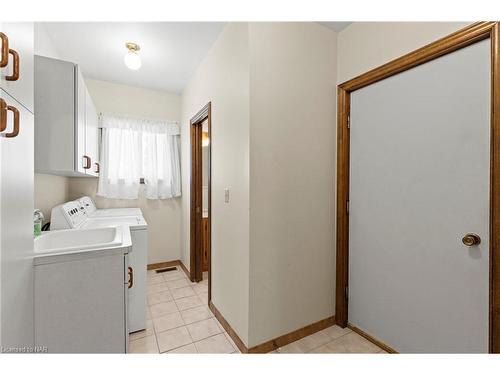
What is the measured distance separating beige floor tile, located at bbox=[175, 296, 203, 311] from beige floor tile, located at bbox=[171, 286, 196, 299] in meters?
0.07

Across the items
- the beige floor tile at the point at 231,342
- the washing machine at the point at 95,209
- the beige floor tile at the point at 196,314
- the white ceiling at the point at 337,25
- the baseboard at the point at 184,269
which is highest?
the white ceiling at the point at 337,25

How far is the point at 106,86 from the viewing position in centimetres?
297

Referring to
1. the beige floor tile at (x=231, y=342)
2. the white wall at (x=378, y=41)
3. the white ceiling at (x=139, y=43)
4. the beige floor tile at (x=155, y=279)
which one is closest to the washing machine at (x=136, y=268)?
the beige floor tile at (x=231, y=342)

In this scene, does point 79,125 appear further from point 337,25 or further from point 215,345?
point 337,25

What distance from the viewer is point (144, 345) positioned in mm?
1728

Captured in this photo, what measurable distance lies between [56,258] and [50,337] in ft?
1.31

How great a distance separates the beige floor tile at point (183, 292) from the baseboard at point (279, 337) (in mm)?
618

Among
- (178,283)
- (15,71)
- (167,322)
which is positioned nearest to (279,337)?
(167,322)

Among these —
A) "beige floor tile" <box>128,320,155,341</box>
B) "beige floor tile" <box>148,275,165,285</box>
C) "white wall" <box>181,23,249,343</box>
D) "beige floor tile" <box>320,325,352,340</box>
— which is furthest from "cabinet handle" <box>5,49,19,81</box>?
"beige floor tile" <box>148,275,165,285</box>

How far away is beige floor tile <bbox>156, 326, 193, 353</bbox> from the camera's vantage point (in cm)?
171

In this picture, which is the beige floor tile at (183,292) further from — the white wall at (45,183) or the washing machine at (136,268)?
the white wall at (45,183)

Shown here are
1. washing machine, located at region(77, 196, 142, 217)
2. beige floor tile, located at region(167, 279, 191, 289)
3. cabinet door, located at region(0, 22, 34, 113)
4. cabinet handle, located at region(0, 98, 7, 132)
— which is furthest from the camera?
beige floor tile, located at region(167, 279, 191, 289)

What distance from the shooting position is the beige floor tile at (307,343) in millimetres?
1646

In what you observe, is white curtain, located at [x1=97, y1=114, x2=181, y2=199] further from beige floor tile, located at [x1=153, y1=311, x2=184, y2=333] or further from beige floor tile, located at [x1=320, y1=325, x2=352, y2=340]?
beige floor tile, located at [x1=320, y1=325, x2=352, y2=340]
